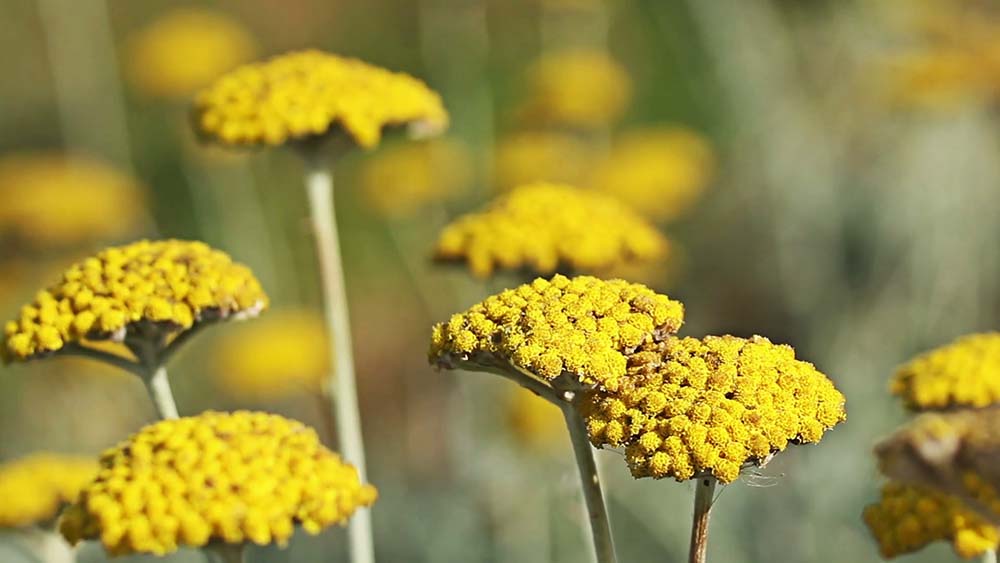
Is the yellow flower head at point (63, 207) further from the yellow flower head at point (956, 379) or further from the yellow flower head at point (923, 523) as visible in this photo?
the yellow flower head at point (923, 523)

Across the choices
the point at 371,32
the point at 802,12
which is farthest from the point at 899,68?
the point at 371,32

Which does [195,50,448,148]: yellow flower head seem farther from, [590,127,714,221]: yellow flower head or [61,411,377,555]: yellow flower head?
[590,127,714,221]: yellow flower head

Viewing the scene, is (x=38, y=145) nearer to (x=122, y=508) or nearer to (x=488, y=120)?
(x=488, y=120)

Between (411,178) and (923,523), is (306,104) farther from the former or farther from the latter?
(411,178)

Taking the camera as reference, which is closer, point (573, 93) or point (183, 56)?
point (573, 93)

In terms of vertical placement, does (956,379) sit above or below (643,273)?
below

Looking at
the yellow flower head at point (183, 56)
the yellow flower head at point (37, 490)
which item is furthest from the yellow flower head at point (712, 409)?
the yellow flower head at point (183, 56)

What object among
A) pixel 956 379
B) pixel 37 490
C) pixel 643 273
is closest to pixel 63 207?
pixel 643 273

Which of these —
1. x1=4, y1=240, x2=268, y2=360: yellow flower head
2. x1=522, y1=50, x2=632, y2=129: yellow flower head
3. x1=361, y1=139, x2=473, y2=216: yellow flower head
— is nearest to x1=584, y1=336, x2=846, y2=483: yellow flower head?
x1=4, y1=240, x2=268, y2=360: yellow flower head
